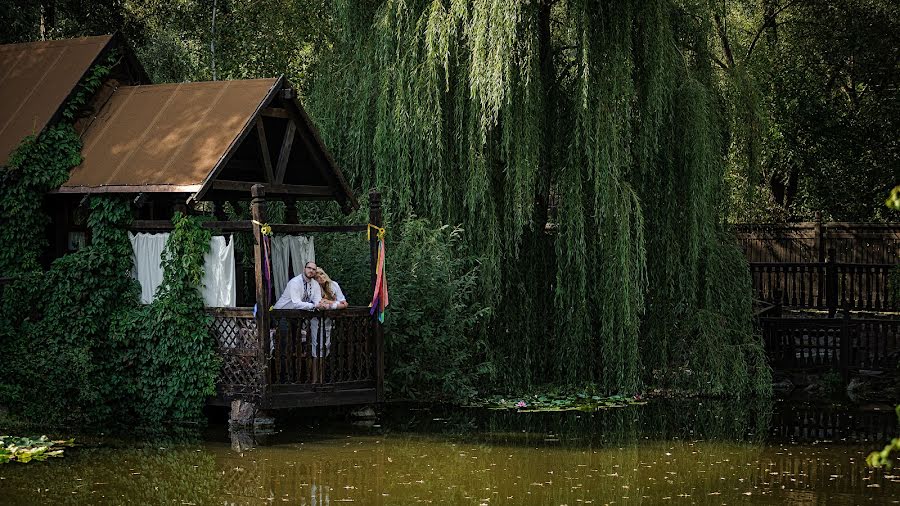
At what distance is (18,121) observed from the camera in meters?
17.2

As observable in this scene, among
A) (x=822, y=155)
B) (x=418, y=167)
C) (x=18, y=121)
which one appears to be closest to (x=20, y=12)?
(x=18, y=121)

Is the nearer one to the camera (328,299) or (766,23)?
(328,299)

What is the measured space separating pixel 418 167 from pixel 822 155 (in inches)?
545

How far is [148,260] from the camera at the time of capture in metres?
16.3

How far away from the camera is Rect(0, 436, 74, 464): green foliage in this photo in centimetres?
1305

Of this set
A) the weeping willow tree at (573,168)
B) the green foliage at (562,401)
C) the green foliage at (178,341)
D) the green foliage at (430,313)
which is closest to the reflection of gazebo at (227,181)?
the green foliage at (178,341)

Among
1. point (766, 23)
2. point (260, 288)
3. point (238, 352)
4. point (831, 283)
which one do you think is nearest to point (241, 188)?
point (260, 288)

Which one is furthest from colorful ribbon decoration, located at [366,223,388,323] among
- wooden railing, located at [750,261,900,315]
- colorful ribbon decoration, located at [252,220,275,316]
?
wooden railing, located at [750,261,900,315]

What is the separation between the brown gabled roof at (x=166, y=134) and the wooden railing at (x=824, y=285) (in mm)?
12506

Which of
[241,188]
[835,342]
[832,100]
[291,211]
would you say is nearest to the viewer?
[241,188]

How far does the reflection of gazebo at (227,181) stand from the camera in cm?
1546

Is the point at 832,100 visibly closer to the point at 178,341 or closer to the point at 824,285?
the point at 824,285

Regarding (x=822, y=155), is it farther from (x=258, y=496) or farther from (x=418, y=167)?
(x=258, y=496)

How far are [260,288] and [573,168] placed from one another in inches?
194
